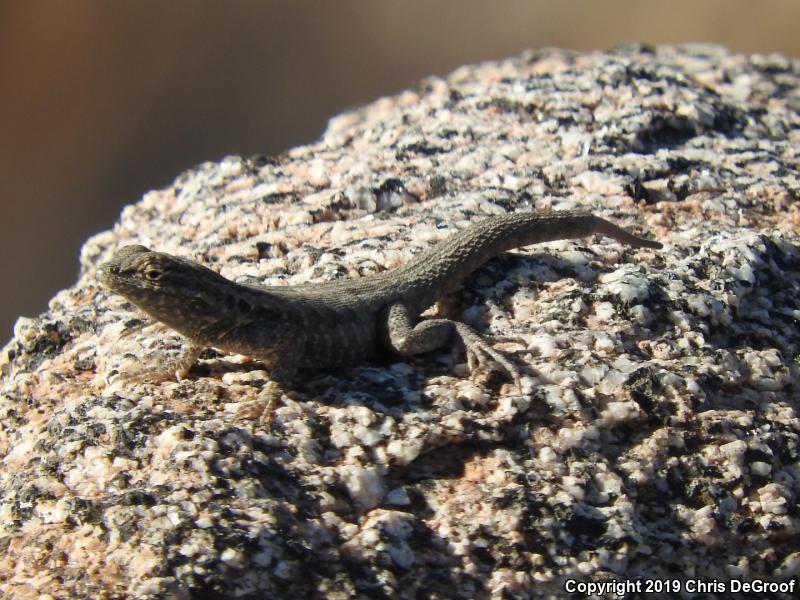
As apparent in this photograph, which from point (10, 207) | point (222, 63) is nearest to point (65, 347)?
point (10, 207)

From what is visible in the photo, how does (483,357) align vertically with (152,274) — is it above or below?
below

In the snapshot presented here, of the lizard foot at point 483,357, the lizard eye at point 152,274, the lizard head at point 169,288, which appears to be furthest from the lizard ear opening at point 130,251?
the lizard foot at point 483,357

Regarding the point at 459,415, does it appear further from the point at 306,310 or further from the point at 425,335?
the point at 306,310

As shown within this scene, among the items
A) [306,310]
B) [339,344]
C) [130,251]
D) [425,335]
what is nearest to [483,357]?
[425,335]

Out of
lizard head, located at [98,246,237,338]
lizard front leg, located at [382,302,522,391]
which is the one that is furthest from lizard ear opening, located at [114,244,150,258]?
lizard front leg, located at [382,302,522,391]

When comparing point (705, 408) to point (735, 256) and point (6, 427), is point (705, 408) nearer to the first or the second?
point (735, 256)

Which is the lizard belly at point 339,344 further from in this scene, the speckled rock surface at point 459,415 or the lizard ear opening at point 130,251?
the lizard ear opening at point 130,251
